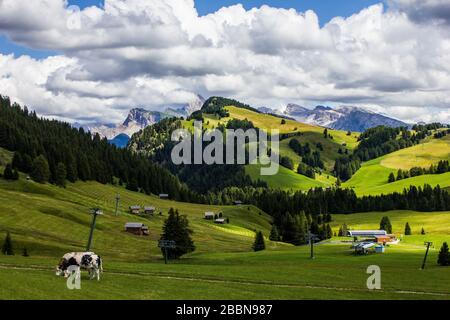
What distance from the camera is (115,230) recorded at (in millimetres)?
157500

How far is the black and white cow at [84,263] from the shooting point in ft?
153

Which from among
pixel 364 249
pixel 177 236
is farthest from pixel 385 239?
pixel 177 236

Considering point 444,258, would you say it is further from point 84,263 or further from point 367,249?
point 84,263

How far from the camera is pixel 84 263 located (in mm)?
46938

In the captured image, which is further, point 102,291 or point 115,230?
point 115,230

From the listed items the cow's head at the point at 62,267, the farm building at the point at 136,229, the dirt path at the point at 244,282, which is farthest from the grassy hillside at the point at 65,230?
the cow's head at the point at 62,267
